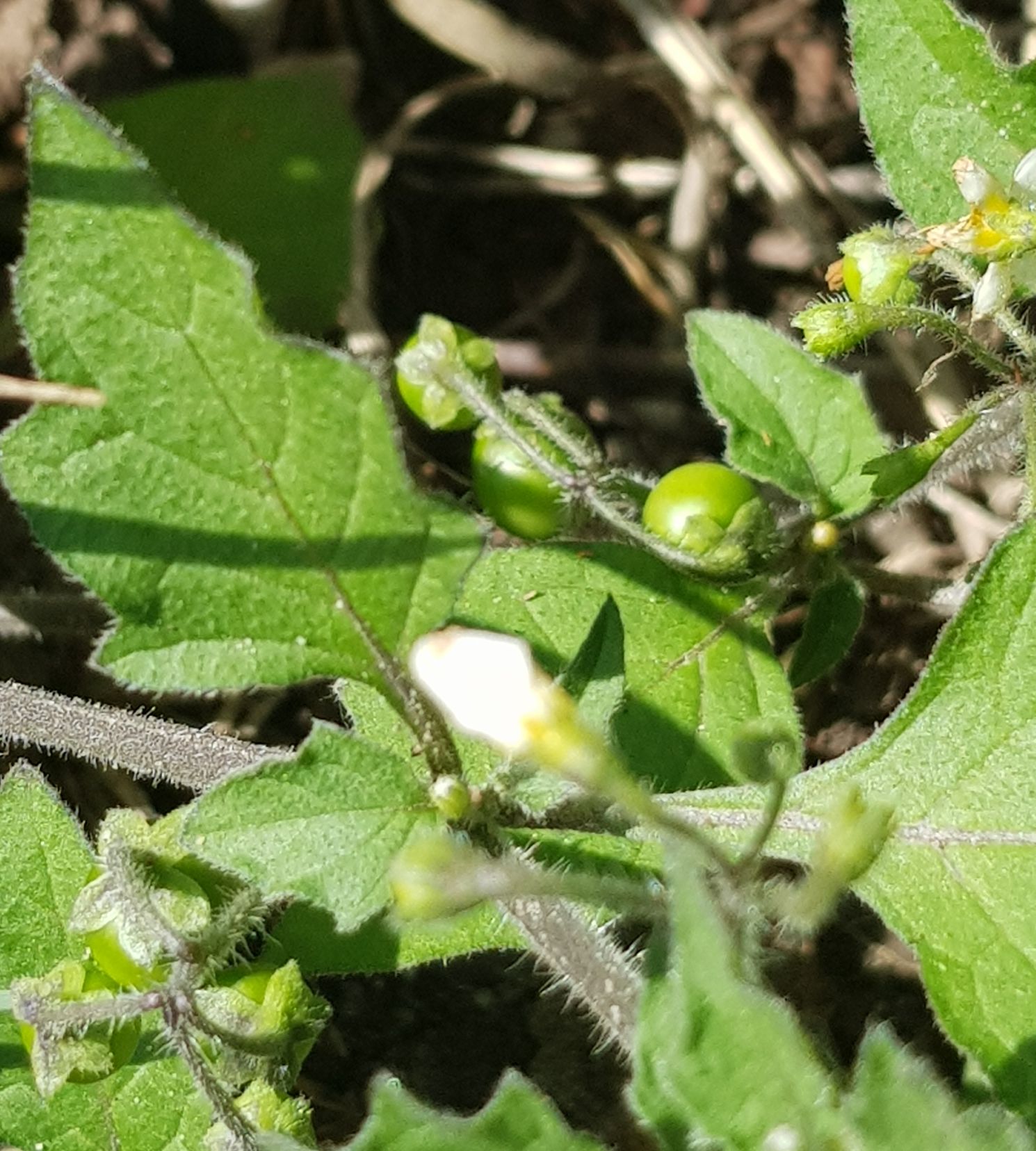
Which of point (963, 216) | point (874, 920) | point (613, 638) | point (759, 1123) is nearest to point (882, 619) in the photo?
point (874, 920)

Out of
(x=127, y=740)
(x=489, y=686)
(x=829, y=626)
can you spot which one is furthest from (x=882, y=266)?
(x=127, y=740)

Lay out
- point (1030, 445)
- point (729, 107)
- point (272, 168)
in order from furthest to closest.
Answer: point (272, 168)
point (729, 107)
point (1030, 445)

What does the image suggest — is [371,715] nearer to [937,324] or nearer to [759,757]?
[759,757]

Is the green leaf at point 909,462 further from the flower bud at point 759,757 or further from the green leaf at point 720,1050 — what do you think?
the green leaf at point 720,1050

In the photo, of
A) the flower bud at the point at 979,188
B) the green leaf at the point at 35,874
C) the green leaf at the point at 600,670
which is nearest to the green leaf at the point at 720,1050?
the green leaf at the point at 600,670

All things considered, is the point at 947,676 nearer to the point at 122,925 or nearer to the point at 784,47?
the point at 122,925

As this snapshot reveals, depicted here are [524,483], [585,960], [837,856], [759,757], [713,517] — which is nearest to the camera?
[837,856]
